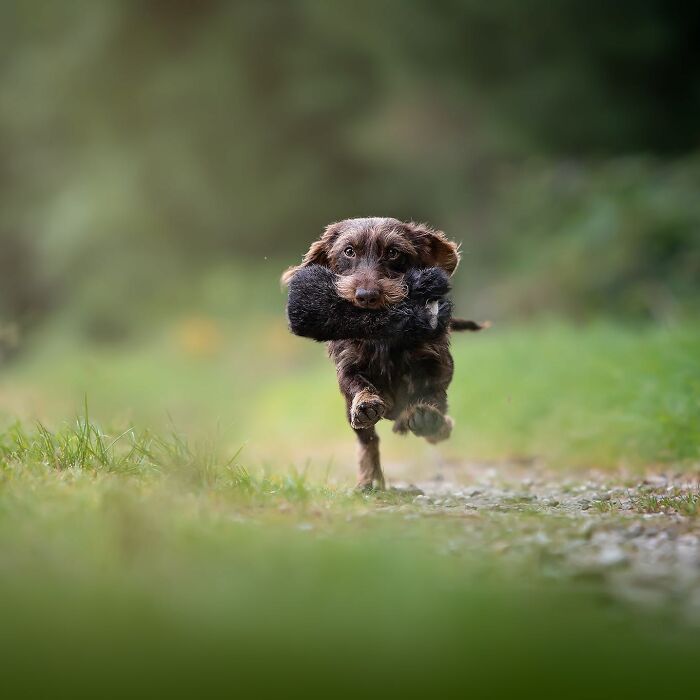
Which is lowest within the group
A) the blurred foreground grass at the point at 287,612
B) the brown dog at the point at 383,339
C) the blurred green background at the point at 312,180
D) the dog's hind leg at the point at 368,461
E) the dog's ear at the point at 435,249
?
the blurred foreground grass at the point at 287,612

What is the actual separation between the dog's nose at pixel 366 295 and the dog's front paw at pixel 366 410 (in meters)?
0.55

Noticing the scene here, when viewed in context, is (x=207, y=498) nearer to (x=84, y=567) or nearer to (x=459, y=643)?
(x=84, y=567)

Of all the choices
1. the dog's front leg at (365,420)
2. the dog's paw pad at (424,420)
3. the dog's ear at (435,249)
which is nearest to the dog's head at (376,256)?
the dog's ear at (435,249)

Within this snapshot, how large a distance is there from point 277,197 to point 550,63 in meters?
7.44

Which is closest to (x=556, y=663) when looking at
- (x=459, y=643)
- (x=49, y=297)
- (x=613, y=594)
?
(x=459, y=643)

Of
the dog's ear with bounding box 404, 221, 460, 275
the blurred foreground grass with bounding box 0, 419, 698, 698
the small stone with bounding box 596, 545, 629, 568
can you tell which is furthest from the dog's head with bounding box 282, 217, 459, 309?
the small stone with bounding box 596, 545, 629, 568

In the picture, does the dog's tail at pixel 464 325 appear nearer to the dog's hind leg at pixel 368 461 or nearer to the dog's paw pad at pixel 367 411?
the dog's hind leg at pixel 368 461

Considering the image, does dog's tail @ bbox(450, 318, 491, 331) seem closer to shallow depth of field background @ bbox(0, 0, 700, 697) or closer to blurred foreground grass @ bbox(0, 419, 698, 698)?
shallow depth of field background @ bbox(0, 0, 700, 697)

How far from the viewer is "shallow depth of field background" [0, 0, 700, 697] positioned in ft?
10.9

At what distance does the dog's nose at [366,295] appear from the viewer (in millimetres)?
5469

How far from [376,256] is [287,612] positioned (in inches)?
123

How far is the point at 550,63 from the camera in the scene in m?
15.2

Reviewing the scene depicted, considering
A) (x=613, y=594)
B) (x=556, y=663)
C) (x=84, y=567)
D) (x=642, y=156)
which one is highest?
(x=642, y=156)

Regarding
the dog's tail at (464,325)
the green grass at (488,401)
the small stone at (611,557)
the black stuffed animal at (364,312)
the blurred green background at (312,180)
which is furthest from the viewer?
the blurred green background at (312,180)
